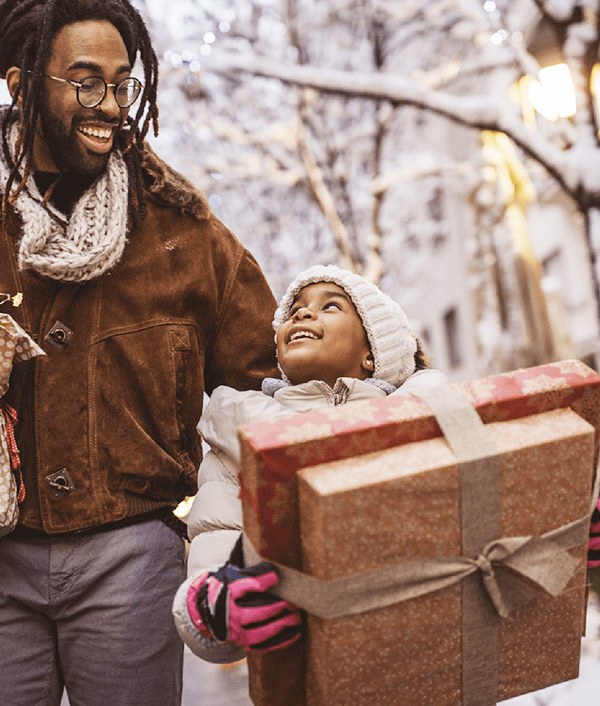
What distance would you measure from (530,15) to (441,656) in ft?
44.1

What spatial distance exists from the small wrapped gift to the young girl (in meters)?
0.41

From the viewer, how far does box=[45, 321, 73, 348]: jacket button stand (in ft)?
7.01

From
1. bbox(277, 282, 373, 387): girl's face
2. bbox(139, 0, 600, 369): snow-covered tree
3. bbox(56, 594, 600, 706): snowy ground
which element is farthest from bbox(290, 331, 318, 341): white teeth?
bbox(139, 0, 600, 369): snow-covered tree

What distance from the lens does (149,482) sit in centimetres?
219

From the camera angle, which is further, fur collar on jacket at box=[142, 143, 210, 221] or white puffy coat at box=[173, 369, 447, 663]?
fur collar on jacket at box=[142, 143, 210, 221]

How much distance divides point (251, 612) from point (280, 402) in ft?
2.08

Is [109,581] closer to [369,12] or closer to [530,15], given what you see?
[369,12]

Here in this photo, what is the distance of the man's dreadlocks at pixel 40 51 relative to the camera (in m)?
2.18

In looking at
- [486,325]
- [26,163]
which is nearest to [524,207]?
[486,325]

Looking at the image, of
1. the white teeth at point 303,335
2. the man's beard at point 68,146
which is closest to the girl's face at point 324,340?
the white teeth at point 303,335

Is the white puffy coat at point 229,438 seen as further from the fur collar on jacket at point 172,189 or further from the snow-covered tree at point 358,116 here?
the snow-covered tree at point 358,116

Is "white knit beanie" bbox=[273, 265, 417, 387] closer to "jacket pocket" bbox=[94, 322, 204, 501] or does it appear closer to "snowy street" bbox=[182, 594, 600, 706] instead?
"jacket pocket" bbox=[94, 322, 204, 501]

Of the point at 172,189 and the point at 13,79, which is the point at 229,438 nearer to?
the point at 172,189

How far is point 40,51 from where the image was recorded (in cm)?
218
